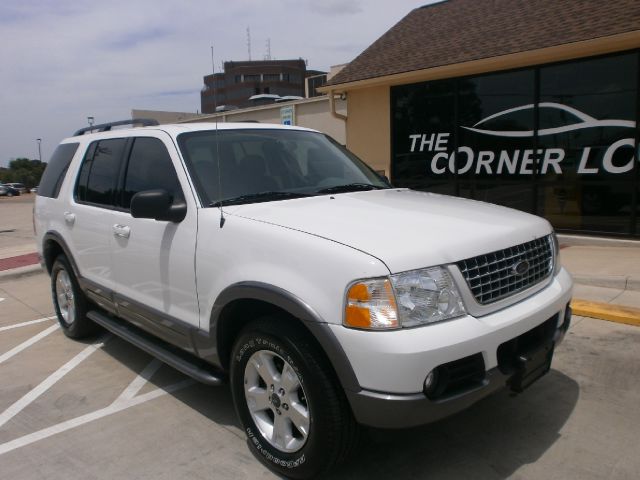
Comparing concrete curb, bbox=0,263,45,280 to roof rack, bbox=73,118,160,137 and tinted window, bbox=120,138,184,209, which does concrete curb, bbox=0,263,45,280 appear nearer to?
roof rack, bbox=73,118,160,137

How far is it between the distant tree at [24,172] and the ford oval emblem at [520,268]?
97.7m

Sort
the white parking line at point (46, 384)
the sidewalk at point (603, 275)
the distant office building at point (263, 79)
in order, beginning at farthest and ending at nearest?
the distant office building at point (263, 79) → the sidewalk at point (603, 275) → the white parking line at point (46, 384)

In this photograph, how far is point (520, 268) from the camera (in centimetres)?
292

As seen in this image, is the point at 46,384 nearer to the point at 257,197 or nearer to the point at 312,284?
the point at 257,197

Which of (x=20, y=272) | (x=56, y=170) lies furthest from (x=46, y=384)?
(x=20, y=272)

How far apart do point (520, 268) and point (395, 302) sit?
2.89ft

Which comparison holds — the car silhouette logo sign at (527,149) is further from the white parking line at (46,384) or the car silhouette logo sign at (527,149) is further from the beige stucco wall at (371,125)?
the white parking line at (46,384)

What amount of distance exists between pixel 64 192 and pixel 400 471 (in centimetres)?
384

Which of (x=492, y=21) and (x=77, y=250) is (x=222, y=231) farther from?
(x=492, y=21)

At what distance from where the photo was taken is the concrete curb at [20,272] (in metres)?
8.96

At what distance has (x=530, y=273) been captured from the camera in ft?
9.96

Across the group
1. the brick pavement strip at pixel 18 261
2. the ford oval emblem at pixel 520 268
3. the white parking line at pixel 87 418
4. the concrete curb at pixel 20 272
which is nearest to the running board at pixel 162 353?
the white parking line at pixel 87 418

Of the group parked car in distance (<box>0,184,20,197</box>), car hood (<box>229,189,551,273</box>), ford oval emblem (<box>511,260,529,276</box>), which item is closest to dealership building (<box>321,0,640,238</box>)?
car hood (<box>229,189,551,273</box>)

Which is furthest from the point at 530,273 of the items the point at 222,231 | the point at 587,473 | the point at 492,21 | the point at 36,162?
the point at 36,162
